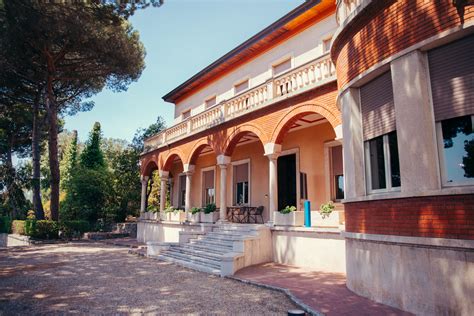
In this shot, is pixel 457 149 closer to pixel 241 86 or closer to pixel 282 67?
pixel 282 67

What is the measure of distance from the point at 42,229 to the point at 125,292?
50.5 ft

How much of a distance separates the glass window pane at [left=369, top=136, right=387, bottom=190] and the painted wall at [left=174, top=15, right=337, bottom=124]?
6591 millimetres

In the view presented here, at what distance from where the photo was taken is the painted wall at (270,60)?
12312 mm

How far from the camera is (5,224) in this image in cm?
2392

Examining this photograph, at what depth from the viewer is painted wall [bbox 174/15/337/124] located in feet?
40.4

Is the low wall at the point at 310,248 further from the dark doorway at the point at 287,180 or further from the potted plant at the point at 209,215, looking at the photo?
the potted plant at the point at 209,215

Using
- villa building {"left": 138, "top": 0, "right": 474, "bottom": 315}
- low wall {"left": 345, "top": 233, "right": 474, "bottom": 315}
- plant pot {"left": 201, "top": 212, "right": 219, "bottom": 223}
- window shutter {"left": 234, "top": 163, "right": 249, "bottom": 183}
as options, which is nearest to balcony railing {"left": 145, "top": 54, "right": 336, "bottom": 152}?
villa building {"left": 138, "top": 0, "right": 474, "bottom": 315}

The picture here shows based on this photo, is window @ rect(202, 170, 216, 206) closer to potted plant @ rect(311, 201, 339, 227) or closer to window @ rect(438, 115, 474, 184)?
potted plant @ rect(311, 201, 339, 227)

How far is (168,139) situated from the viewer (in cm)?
1828

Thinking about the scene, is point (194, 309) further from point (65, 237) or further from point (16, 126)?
point (16, 126)

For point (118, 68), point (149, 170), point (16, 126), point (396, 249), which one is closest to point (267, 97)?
point (396, 249)

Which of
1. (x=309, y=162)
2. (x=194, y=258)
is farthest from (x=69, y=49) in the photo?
(x=309, y=162)

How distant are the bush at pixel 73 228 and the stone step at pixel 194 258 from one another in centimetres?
1151

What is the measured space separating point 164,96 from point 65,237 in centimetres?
1112
